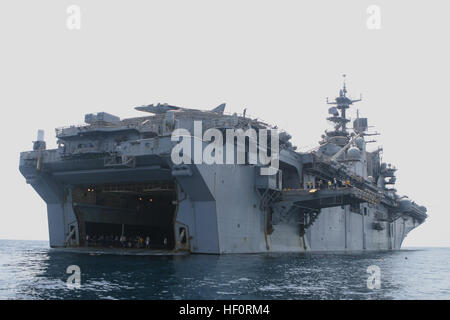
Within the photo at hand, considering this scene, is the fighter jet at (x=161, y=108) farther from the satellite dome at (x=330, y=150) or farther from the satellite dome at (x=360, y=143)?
the satellite dome at (x=360, y=143)

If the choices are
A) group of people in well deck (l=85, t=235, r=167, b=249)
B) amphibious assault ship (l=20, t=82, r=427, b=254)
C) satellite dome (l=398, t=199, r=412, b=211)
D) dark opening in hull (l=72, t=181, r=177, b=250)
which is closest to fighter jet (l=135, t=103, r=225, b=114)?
amphibious assault ship (l=20, t=82, r=427, b=254)

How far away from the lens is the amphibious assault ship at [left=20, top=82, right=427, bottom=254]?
30.7 meters

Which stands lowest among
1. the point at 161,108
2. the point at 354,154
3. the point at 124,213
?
the point at 124,213

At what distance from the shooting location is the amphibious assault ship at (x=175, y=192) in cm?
3066

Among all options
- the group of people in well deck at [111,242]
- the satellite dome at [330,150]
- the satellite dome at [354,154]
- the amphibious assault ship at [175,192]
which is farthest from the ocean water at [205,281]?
the satellite dome at [330,150]

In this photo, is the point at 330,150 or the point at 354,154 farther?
the point at 330,150

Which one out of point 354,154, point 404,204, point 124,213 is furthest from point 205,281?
point 404,204

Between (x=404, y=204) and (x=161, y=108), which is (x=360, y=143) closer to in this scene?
(x=404, y=204)

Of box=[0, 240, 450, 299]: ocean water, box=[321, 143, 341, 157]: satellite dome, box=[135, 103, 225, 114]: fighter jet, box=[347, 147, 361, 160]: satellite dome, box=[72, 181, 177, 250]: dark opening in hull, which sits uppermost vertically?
box=[135, 103, 225, 114]: fighter jet

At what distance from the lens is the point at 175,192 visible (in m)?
32.6

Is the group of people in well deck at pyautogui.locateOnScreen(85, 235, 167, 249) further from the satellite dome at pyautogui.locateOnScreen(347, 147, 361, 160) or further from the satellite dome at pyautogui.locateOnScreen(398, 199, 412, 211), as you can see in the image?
the satellite dome at pyautogui.locateOnScreen(398, 199, 412, 211)
